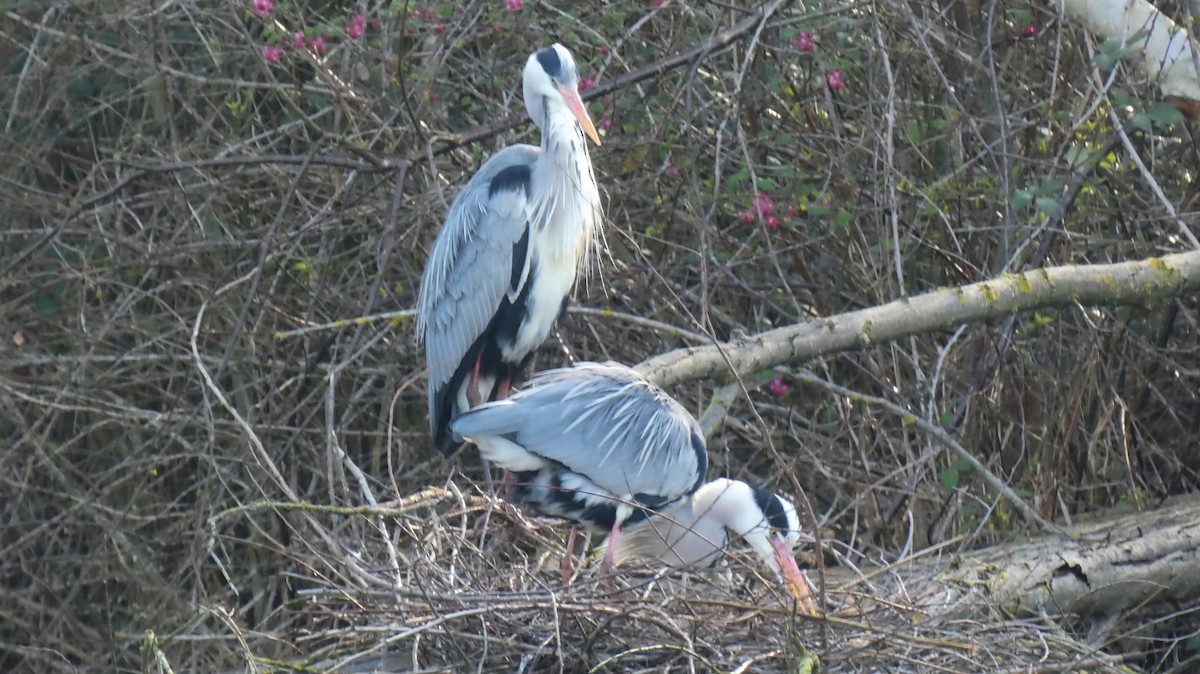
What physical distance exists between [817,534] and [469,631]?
35.9 inches

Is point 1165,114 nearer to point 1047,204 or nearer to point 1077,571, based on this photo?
point 1047,204

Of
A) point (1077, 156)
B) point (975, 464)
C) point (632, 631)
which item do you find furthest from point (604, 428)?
point (1077, 156)

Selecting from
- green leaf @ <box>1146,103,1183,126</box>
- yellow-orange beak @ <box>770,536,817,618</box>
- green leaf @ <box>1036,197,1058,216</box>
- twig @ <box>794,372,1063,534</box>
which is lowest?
yellow-orange beak @ <box>770,536,817,618</box>

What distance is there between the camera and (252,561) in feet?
18.9

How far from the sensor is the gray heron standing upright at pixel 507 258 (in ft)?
15.1

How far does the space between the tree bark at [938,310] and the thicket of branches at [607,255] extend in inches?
8.3

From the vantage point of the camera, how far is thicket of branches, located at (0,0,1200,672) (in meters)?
4.45

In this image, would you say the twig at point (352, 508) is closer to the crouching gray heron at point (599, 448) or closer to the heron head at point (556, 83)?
the crouching gray heron at point (599, 448)

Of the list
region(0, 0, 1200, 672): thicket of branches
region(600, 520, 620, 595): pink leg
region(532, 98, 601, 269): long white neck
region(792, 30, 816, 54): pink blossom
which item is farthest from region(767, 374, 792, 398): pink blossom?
region(600, 520, 620, 595): pink leg

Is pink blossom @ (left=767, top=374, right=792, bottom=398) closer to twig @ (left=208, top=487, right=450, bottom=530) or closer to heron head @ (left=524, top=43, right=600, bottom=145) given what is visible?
heron head @ (left=524, top=43, right=600, bottom=145)

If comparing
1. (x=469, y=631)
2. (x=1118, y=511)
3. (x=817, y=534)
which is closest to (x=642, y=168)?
(x=1118, y=511)

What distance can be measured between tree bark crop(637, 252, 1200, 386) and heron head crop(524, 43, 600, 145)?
0.81 m

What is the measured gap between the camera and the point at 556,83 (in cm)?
443

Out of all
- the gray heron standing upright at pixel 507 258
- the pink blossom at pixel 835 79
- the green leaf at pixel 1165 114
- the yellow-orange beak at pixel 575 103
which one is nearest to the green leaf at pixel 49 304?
the gray heron standing upright at pixel 507 258
